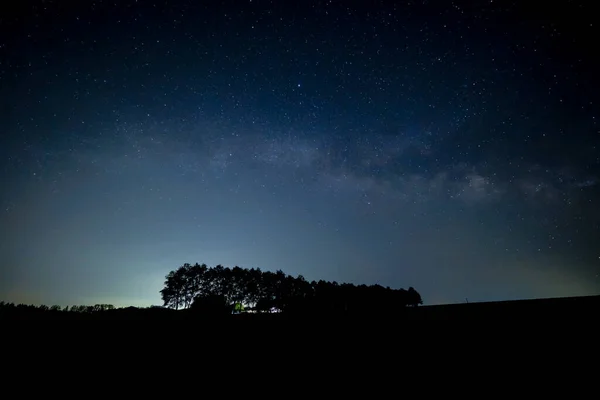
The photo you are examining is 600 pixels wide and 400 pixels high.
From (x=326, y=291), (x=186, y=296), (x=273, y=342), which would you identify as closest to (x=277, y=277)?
(x=326, y=291)

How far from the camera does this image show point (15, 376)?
6.49 metres

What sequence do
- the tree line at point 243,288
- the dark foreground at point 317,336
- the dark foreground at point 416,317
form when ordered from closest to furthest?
1. the dark foreground at point 317,336
2. the dark foreground at point 416,317
3. the tree line at point 243,288

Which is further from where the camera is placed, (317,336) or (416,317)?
(317,336)

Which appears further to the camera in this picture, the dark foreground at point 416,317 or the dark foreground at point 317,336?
the dark foreground at point 416,317

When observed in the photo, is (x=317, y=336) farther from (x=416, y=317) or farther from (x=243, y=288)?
(x=243, y=288)

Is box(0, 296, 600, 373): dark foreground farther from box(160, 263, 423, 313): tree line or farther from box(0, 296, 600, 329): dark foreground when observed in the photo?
box(160, 263, 423, 313): tree line

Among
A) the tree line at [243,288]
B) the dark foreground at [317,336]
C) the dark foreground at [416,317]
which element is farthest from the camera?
the tree line at [243,288]

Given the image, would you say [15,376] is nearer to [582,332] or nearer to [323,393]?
[323,393]

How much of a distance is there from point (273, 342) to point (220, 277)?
214ft

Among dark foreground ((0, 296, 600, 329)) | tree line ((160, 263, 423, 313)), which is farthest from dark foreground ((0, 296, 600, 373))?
tree line ((160, 263, 423, 313))

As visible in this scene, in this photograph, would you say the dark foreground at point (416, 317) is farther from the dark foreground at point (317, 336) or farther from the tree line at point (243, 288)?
the tree line at point (243, 288)

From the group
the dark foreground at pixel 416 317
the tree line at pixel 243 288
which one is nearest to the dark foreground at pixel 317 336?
the dark foreground at pixel 416 317

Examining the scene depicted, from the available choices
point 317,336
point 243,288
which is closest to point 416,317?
point 317,336

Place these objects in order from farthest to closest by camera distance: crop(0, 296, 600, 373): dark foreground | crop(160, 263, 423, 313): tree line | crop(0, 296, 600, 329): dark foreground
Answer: crop(160, 263, 423, 313): tree line → crop(0, 296, 600, 329): dark foreground → crop(0, 296, 600, 373): dark foreground
